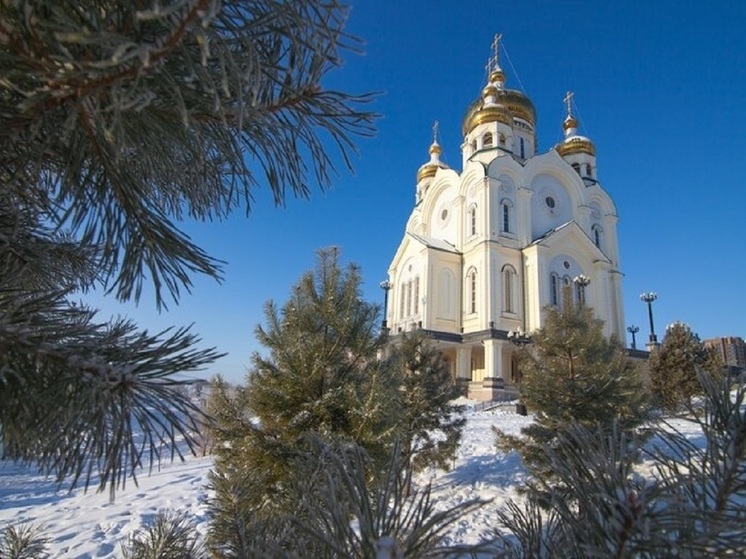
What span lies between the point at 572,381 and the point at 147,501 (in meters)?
9.61

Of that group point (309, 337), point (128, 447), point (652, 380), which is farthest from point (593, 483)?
point (652, 380)

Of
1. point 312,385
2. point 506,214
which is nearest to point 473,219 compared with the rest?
point 506,214

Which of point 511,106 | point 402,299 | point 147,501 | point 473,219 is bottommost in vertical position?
point 147,501

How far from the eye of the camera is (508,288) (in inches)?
1182

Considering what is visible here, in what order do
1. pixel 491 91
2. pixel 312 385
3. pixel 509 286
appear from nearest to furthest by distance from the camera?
pixel 312 385
pixel 509 286
pixel 491 91

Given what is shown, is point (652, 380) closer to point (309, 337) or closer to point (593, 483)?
point (309, 337)

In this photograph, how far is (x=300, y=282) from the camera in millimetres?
6617

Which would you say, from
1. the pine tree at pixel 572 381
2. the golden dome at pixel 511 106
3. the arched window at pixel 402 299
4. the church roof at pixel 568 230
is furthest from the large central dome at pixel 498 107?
the pine tree at pixel 572 381

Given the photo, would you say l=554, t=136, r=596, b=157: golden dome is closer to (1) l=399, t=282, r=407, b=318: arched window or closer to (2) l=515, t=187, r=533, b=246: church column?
(2) l=515, t=187, r=533, b=246: church column

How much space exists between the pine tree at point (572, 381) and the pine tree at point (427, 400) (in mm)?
1615

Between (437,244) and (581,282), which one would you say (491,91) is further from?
(581,282)

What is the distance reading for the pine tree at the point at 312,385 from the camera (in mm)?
5168

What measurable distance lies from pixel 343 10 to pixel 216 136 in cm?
54

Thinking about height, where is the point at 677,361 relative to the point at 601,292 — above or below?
below
